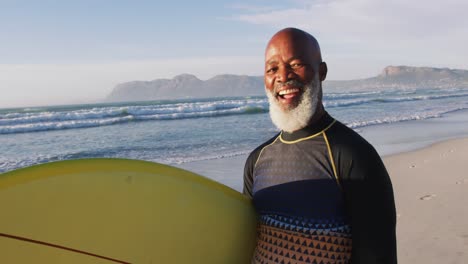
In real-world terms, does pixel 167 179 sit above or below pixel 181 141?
above

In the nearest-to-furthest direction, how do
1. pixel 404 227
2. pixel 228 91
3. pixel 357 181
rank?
pixel 357 181, pixel 404 227, pixel 228 91

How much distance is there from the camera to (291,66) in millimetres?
1661

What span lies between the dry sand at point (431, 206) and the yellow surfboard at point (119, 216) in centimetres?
212

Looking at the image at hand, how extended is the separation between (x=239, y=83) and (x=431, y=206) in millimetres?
104684

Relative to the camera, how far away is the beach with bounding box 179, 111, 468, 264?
362 centimetres

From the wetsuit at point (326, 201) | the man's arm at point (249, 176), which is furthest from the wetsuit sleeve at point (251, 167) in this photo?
the wetsuit at point (326, 201)

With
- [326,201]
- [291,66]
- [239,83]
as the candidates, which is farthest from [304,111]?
[239,83]

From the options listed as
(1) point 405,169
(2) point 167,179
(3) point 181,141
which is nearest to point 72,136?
(3) point 181,141

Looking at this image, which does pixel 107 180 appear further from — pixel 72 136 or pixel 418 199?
pixel 72 136

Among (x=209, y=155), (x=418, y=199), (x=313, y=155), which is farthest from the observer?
(x=209, y=155)

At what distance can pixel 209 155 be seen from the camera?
8.66 meters

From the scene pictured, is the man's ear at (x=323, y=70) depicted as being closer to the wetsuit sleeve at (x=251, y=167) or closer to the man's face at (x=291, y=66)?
the man's face at (x=291, y=66)

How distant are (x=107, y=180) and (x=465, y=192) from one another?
475cm

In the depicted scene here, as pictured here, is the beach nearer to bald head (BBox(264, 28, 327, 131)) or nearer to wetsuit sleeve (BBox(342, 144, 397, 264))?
wetsuit sleeve (BBox(342, 144, 397, 264))
